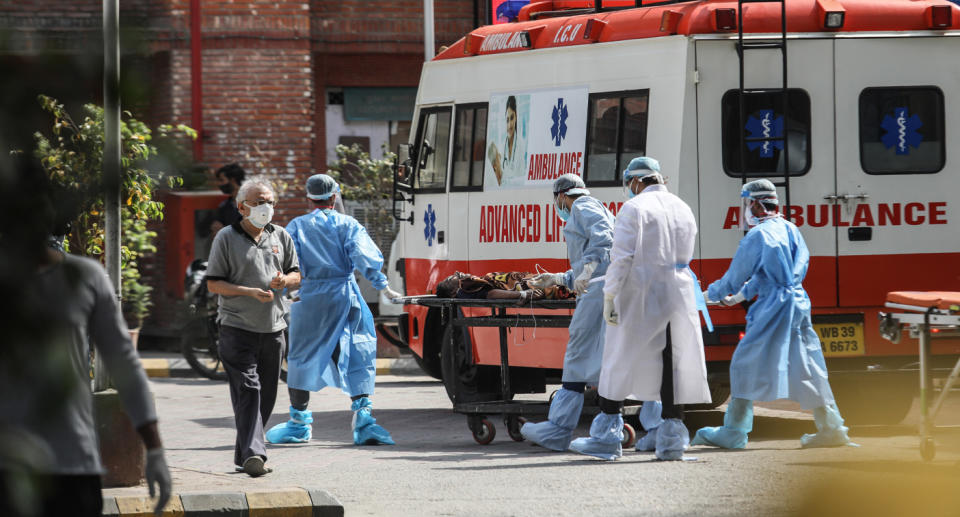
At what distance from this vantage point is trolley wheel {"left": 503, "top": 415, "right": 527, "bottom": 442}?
9.96 m

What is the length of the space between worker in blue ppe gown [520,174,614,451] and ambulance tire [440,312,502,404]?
1132mm

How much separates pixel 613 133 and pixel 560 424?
7.14ft

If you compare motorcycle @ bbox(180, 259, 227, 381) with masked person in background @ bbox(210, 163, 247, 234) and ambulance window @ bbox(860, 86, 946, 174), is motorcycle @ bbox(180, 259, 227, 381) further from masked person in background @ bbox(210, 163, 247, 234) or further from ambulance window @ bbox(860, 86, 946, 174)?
ambulance window @ bbox(860, 86, 946, 174)

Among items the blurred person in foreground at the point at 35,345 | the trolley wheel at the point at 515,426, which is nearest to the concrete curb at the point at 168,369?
the trolley wheel at the point at 515,426

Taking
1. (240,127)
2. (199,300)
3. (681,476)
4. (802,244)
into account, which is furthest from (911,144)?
(240,127)

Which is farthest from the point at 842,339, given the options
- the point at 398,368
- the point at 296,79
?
the point at 296,79

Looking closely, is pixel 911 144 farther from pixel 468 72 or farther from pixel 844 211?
pixel 468 72

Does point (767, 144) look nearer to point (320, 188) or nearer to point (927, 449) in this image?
point (927, 449)

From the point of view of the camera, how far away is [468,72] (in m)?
11.3

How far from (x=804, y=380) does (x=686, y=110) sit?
1913 mm

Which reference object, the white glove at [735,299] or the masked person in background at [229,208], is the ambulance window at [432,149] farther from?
the white glove at [735,299]

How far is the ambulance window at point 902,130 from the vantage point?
961 cm

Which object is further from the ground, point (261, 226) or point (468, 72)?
point (468, 72)

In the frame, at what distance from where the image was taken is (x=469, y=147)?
11344 mm
